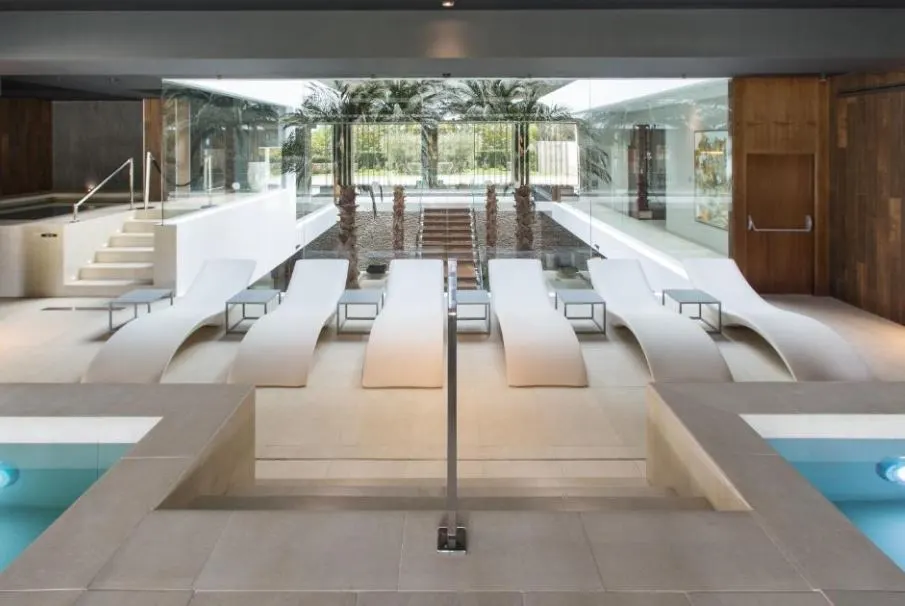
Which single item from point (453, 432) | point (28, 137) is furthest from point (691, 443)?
point (28, 137)

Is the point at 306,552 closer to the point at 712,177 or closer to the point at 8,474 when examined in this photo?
the point at 8,474

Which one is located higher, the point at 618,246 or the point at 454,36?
the point at 454,36

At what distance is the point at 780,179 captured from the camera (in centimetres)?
1231

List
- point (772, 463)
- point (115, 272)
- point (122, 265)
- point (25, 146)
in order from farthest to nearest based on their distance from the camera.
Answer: point (25, 146) → point (122, 265) → point (115, 272) → point (772, 463)

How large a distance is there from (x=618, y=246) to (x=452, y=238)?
247cm

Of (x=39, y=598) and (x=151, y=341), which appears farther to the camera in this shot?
(x=151, y=341)

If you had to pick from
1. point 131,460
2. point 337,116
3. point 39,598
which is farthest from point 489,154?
point 39,598

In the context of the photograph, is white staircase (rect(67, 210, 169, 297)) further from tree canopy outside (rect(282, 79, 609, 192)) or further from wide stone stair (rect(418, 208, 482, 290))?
wide stone stair (rect(418, 208, 482, 290))

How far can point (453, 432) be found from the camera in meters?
3.24

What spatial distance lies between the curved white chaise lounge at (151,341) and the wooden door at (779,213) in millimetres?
7457

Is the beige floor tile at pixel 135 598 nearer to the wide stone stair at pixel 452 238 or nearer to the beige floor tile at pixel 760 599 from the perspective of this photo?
the beige floor tile at pixel 760 599

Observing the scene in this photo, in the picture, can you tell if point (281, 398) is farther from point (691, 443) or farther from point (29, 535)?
point (691, 443)

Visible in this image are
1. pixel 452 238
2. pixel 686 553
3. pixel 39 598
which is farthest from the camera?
pixel 452 238

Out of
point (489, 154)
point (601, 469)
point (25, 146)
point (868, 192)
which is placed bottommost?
point (601, 469)
